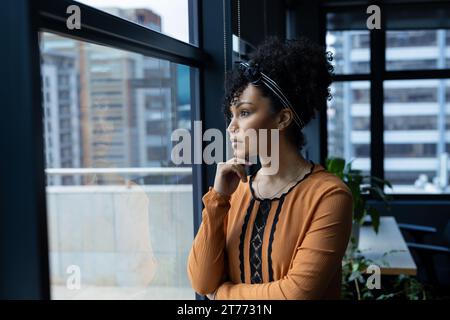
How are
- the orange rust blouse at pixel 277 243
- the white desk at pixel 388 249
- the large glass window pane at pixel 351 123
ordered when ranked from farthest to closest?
the large glass window pane at pixel 351 123
the white desk at pixel 388 249
the orange rust blouse at pixel 277 243

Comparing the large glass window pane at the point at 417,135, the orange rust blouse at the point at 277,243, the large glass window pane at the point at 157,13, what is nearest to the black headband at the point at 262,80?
the orange rust blouse at the point at 277,243

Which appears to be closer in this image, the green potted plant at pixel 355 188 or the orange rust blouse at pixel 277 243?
the orange rust blouse at pixel 277 243

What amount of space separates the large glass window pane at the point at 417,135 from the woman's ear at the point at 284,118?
3478 millimetres

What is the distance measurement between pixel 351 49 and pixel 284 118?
11.4 ft

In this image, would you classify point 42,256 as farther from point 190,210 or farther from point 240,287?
point 190,210

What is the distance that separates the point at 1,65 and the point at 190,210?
109 cm

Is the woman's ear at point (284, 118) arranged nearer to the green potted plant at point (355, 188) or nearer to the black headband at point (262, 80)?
the black headband at point (262, 80)

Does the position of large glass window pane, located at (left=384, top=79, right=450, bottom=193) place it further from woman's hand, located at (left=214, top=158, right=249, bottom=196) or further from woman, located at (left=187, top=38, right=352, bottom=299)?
woman's hand, located at (left=214, top=158, right=249, bottom=196)

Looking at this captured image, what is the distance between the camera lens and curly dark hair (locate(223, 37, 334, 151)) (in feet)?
3.35

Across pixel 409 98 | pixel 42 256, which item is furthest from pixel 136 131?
pixel 409 98

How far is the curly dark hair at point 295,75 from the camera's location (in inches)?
40.3

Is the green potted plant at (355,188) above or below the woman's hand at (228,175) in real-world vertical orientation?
below

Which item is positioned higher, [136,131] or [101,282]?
[136,131]

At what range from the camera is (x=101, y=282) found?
135 centimetres
